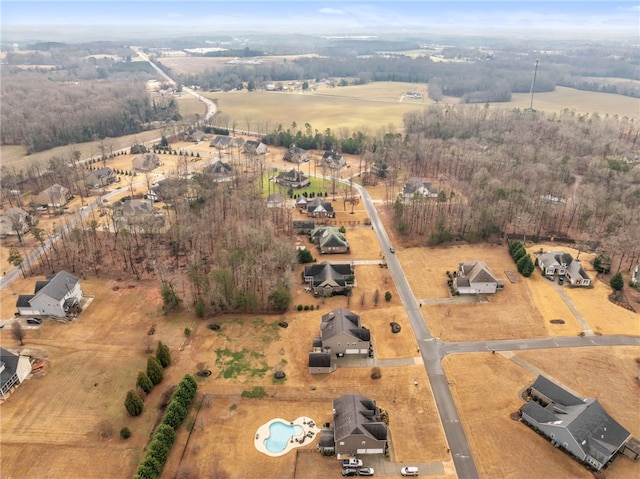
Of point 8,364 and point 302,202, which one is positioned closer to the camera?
point 8,364

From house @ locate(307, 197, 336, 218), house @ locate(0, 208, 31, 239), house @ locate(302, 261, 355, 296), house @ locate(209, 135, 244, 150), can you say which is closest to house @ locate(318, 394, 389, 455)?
house @ locate(302, 261, 355, 296)

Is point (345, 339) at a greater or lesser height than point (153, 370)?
greater

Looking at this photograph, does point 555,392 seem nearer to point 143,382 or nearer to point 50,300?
point 143,382

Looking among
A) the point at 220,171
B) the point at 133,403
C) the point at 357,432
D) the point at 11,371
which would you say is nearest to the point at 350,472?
the point at 357,432

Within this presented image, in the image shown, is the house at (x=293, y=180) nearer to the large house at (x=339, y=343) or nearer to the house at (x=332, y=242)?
the house at (x=332, y=242)

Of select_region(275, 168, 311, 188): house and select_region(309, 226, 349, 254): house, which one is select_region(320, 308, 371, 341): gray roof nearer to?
select_region(309, 226, 349, 254): house

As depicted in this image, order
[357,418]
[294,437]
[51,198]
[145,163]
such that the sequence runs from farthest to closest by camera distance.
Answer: [145,163]
[51,198]
[294,437]
[357,418]
